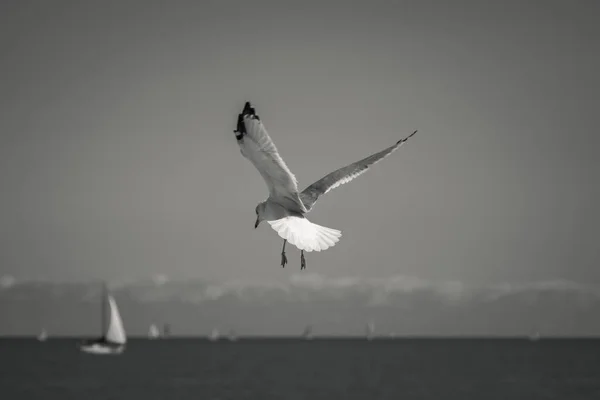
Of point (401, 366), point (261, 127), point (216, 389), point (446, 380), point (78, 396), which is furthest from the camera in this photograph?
point (401, 366)

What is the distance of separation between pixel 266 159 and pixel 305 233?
1800mm

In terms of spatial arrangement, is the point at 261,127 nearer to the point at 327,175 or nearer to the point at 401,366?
the point at 327,175

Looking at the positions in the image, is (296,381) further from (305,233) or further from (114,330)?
(305,233)

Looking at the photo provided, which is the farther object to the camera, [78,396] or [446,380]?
[446,380]

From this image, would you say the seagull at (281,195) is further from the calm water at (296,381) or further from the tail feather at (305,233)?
the calm water at (296,381)

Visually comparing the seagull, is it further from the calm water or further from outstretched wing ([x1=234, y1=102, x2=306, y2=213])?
the calm water

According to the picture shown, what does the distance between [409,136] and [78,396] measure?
79.1m

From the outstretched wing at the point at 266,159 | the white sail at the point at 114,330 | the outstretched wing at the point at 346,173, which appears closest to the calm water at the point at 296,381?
the white sail at the point at 114,330

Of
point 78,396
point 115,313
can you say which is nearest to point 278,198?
point 78,396

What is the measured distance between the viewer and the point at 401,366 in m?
150

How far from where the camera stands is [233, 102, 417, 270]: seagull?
1435 centimetres

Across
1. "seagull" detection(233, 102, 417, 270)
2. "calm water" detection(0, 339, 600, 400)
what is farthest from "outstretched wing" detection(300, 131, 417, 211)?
"calm water" detection(0, 339, 600, 400)

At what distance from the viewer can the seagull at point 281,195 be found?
1435 cm

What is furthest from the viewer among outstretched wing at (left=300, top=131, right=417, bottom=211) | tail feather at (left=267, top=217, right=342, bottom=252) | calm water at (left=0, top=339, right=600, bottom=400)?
calm water at (left=0, top=339, right=600, bottom=400)
